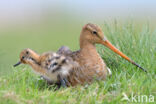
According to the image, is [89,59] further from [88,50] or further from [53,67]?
[53,67]

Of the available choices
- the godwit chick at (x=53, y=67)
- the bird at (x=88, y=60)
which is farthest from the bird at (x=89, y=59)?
the godwit chick at (x=53, y=67)

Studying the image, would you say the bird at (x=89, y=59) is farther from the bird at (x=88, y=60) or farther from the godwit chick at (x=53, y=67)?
the godwit chick at (x=53, y=67)

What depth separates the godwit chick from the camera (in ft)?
22.5

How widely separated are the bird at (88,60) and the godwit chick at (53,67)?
0.27 feet

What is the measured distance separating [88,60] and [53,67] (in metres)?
0.63

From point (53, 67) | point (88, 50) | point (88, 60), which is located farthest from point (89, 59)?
point (53, 67)

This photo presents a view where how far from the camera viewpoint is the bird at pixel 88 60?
6.95 m

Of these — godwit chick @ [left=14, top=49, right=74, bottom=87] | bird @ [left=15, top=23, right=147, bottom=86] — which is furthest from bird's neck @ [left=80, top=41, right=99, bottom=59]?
godwit chick @ [left=14, top=49, right=74, bottom=87]

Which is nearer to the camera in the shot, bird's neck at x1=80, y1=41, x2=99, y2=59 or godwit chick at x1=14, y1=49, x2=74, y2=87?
godwit chick at x1=14, y1=49, x2=74, y2=87

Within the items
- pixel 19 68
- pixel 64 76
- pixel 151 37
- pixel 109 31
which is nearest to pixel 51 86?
pixel 64 76

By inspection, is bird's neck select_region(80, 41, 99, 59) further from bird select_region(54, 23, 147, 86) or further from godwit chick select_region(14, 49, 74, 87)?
godwit chick select_region(14, 49, 74, 87)

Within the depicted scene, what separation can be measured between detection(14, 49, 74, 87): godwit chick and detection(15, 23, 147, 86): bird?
0.27ft

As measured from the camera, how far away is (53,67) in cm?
687

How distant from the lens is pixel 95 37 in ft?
23.5
